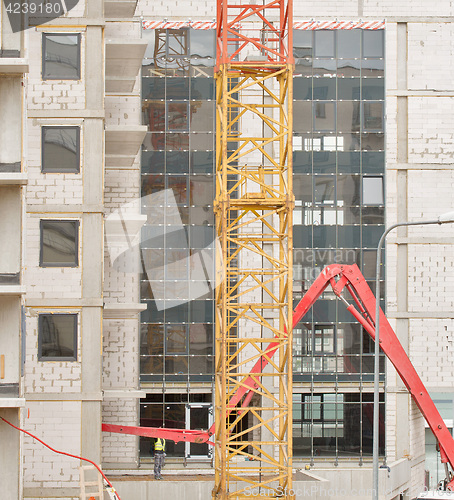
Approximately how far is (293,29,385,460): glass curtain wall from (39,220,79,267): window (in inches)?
585

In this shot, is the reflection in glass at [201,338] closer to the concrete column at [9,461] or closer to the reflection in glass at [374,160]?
the reflection in glass at [374,160]

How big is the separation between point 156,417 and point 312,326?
830cm

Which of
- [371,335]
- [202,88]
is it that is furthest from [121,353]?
[202,88]

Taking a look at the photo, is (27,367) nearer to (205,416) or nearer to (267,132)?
(205,416)

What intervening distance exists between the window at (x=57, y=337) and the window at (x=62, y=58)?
8021mm

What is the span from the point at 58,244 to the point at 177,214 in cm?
1260

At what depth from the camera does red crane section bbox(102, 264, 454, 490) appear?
34094mm

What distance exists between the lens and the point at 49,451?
2919 centimetres

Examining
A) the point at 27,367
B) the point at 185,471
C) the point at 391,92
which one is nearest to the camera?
the point at 27,367

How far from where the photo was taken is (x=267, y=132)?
43.0m

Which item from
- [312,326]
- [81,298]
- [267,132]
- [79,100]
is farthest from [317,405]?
[79,100]

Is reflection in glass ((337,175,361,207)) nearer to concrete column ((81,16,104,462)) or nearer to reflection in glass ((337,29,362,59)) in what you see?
reflection in glass ((337,29,362,59))

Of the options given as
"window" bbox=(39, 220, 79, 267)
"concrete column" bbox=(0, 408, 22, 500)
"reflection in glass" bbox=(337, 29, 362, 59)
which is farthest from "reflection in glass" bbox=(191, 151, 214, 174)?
"concrete column" bbox=(0, 408, 22, 500)

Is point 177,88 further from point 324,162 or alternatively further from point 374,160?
point 374,160
